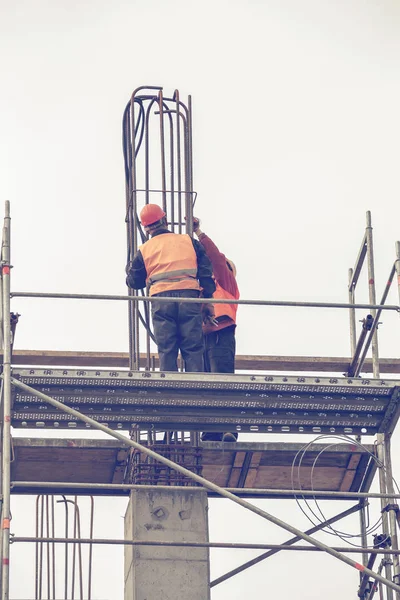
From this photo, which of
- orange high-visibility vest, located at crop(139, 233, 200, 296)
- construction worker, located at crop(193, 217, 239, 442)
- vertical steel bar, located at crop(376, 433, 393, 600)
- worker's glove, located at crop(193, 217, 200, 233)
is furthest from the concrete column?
worker's glove, located at crop(193, 217, 200, 233)

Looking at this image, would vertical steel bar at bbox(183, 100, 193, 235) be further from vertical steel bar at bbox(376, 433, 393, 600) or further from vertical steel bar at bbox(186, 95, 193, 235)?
vertical steel bar at bbox(376, 433, 393, 600)

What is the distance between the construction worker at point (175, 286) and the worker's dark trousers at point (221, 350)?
0.80m

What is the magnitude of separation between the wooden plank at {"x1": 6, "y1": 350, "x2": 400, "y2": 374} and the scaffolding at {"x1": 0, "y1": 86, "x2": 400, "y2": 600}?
85 cm

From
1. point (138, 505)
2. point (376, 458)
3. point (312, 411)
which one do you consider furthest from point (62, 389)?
point (376, 458)

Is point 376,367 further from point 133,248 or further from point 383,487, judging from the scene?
point 133,248

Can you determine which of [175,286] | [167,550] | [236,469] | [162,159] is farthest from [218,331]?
[167,550]

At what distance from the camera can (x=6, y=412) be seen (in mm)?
15414

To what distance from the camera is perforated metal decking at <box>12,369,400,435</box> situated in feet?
52.9

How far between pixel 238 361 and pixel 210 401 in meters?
2.91

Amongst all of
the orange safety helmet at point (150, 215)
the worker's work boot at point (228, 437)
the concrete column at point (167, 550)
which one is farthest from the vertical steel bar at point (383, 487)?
the orange safety helmet at point (150, 215)

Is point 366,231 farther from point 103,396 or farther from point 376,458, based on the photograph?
point 103,396

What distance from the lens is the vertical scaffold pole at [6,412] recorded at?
14.9 m

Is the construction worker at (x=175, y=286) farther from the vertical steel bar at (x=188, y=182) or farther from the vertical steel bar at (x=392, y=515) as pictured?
the vertical steel bar at (x=392, y=515)

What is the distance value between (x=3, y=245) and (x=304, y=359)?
4.58 meters
